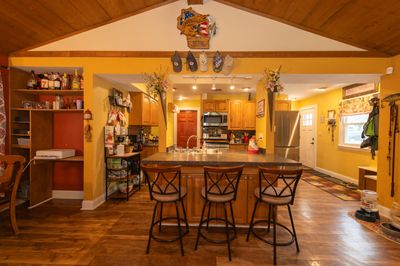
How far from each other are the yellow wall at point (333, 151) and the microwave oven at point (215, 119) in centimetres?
321

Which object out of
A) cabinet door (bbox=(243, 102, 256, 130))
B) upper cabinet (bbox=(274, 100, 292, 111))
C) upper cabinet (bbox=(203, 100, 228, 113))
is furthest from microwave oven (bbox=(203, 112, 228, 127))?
upper cabinet (bbox=(274, 100, 292, 111))

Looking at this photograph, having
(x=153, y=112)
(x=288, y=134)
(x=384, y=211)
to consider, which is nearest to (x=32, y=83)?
(x=153, y=112)

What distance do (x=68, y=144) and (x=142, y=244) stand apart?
2648 mm

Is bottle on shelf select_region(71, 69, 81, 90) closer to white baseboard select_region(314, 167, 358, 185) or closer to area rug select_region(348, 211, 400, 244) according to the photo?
area rug select_region(348, 211, 400, 244)

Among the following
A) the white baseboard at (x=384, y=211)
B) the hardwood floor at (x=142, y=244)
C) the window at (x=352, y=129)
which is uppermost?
the window at (x=352, y=129)

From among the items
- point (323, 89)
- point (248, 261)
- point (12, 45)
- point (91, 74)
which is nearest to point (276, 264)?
point (248, 261)

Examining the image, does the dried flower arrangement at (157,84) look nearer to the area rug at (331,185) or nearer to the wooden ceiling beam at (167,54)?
the wooden ceiling beam at (167,54)

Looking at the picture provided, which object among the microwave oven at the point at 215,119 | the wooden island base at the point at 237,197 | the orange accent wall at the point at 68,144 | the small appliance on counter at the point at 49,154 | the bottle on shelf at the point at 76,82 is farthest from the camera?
the microwave oven at the point at 215,119

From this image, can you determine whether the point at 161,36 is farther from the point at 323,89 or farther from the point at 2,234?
the point at 323,89

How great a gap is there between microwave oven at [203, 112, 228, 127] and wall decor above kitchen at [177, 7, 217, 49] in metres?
3.01

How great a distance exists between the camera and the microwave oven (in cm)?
617

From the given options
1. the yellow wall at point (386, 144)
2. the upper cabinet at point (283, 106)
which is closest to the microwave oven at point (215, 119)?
the upper cabinet at point (283, 106)

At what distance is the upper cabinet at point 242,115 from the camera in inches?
239

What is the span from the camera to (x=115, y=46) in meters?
3.42
